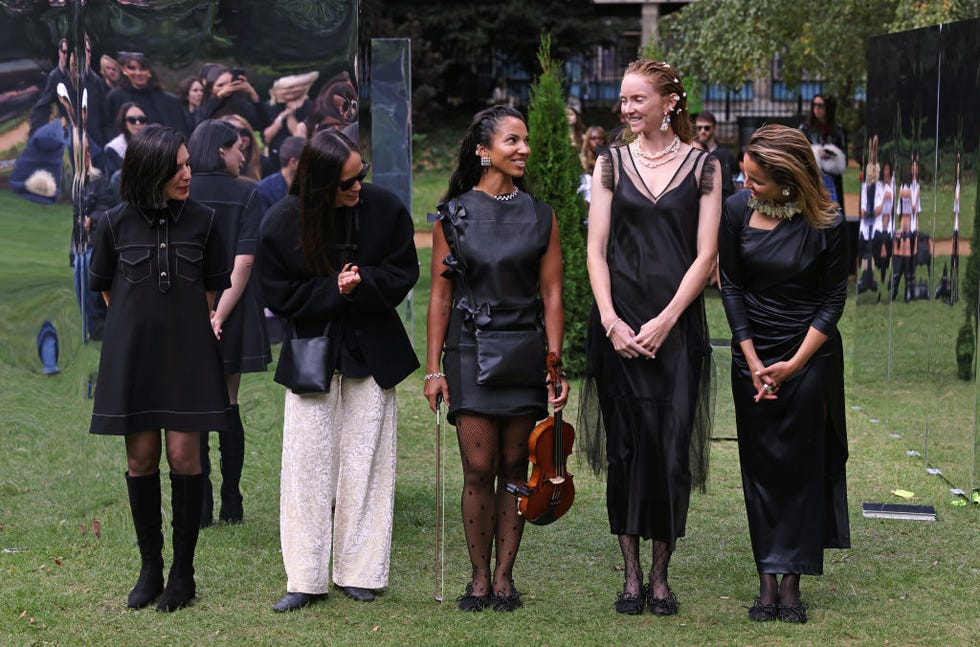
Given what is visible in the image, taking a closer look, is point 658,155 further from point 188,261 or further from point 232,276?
point 232,276

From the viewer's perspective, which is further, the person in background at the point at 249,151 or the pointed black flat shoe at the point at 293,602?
the person in background at the point at 249,151

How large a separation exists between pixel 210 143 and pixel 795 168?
2.83 meters

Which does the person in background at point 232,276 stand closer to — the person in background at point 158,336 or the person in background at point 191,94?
the person in background at point 191,94

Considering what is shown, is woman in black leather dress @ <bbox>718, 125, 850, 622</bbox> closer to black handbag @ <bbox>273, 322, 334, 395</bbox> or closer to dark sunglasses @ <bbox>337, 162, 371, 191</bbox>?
dark sunglasses @ <bbox>337, 162, 371, 191</bbox>

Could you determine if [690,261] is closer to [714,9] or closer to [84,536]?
[84,536]

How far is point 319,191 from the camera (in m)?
5.70

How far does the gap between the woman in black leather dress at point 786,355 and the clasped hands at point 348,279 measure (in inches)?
55.4

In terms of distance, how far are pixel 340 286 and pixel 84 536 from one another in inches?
81.4

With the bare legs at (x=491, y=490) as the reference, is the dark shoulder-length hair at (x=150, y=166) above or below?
above

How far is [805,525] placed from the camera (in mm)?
5684

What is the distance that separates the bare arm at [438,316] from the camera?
573 cm

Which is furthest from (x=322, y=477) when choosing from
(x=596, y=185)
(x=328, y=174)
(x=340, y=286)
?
(x=596, y=185)

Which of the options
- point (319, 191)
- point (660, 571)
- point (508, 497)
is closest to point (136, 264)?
point (319, 191)

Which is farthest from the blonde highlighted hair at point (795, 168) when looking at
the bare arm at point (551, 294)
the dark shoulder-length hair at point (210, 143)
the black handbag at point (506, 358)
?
the dark shoulder-length hair at point (210, 143)
